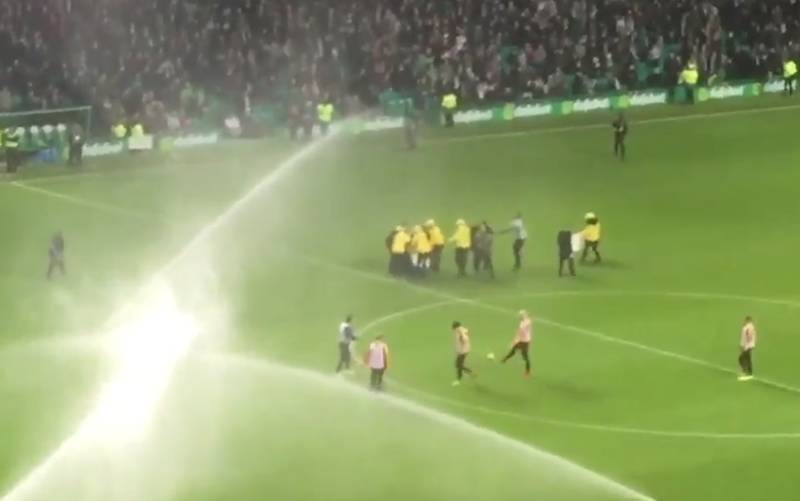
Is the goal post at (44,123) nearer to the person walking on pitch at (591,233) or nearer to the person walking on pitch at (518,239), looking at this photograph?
the person walking on pitch at (518,239)

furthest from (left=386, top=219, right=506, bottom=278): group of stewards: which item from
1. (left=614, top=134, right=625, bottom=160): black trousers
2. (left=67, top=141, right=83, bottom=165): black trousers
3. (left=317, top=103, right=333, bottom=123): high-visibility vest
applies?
(left=317, top=103, right=333, bottom=123): high-visibility vest

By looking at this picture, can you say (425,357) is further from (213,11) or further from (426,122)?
(213,11)

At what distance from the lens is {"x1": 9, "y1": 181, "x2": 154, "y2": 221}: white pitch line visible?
62375 mm

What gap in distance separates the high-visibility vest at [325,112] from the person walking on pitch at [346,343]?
35.5m

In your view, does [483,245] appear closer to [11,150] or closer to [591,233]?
[591,233]

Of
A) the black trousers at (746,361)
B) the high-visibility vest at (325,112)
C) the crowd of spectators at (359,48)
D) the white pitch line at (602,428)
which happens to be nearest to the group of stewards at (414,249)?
the white pitch line at (602,428)

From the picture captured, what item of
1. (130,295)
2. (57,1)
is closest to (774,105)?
(57,1)

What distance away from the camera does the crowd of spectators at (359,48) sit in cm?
7862

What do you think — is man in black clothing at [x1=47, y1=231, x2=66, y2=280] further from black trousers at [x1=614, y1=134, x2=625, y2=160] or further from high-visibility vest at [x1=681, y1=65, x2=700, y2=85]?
high-visibility vest at [x1=681, y1=65, x2=700, y2=85]

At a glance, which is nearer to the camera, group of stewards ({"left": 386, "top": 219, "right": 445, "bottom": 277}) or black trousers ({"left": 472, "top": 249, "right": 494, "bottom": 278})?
group of stewards ({"left": 386, "top": 219, "right": 445, "bottom": 277})

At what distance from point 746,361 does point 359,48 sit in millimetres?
45275

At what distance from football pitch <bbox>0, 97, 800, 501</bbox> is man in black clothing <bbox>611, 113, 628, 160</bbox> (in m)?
0.65

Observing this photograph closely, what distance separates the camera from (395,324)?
158 ft

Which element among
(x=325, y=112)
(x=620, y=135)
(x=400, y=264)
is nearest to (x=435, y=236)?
(x=400, y=264)
